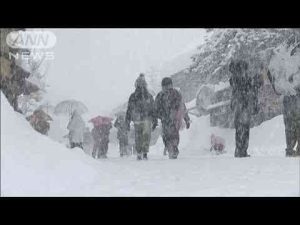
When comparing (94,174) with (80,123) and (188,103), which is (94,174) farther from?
(188,103)

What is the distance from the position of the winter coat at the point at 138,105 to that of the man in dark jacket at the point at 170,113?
0.34ft

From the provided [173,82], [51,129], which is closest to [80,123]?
[51,129]

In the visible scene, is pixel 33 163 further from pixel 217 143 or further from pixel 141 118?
pixel 217 143

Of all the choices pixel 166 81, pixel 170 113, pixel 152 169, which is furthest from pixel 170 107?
pixel 152 169

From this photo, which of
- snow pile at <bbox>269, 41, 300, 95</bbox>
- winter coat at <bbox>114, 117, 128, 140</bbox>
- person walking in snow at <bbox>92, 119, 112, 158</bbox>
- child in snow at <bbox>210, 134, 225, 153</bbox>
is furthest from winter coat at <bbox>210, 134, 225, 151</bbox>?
person walking in snow at <bbox>92, 119, 112, 158</bbox>

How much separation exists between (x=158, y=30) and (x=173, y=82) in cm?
60

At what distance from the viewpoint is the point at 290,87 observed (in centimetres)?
940

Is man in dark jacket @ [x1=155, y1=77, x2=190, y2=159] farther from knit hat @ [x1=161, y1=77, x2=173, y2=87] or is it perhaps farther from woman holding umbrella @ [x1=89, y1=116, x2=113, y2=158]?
woman holding umbrella @ [x1=89, y1=116, x2=113, y2=158]

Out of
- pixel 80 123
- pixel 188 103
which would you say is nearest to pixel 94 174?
pixel 80 123

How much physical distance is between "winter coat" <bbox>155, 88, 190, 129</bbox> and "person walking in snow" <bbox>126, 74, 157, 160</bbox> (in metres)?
0.10

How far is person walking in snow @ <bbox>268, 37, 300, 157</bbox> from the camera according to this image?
934 centimetres

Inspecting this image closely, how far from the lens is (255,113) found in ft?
31.1
